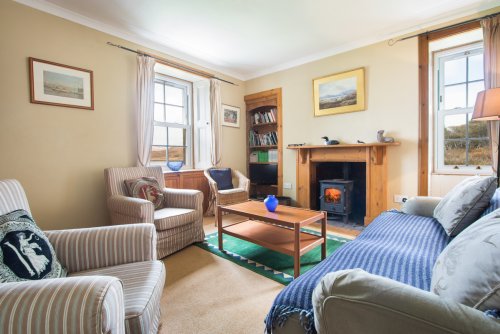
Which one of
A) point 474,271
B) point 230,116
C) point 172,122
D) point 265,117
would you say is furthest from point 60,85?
point 474,271

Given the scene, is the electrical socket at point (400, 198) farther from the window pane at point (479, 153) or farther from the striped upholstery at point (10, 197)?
the striped upholstery at point (10, 197)

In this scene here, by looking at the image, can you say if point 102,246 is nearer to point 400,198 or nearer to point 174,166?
point 174,166

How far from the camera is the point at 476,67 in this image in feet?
9.12

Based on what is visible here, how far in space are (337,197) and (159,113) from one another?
2974mm

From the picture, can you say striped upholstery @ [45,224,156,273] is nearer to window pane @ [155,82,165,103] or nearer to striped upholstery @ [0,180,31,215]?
striped upholstery @ [0,180,31,215]

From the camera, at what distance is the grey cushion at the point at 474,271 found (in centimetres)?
58

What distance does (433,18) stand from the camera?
2.75 meters

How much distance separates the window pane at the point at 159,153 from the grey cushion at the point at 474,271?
355 centimetres

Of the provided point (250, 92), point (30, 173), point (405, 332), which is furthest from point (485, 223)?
point (250, 92)

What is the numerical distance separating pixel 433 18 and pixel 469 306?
11.1 ft

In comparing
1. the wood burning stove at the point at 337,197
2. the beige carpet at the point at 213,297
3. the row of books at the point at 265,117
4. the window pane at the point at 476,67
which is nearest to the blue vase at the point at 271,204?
the beige carpet at the point at 213,297

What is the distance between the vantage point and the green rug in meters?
2.06

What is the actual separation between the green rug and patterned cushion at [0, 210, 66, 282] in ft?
4.72

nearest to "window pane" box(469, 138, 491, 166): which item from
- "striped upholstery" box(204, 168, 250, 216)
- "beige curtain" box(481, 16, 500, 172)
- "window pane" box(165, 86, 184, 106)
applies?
"beige curtain" box(481, 16, 500, 172)
